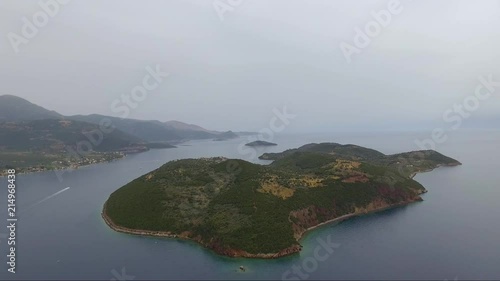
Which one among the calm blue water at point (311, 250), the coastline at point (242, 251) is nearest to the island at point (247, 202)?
the coastline at point (242, 251)

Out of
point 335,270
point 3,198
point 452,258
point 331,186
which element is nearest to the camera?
point 335,270

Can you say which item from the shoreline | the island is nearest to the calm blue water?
the shoreline

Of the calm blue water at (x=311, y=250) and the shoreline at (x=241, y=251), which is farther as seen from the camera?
the shoreline at (x=241, y=251)

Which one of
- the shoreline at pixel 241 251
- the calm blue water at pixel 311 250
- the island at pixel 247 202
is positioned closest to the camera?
the calm blue water at pixel 311 250

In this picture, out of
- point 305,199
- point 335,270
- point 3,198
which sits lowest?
point 3,198

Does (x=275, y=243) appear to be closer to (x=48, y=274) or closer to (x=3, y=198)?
(x=48, y=274)

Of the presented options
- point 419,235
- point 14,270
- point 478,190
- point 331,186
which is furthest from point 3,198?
point 478,190

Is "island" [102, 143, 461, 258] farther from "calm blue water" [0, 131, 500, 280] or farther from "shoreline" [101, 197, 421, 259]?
"calm blue water" [0, 131, 500, 280]

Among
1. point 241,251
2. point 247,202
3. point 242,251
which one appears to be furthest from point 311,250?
point 247,202

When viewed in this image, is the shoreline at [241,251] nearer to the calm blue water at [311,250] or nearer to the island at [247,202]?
the island at [247,202]

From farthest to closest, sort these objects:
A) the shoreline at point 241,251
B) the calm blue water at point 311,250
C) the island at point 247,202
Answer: the island at point 247,202, the shoreline at point 241,251, the calm blue water at point 311,250
